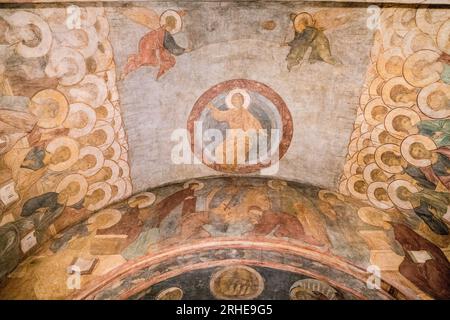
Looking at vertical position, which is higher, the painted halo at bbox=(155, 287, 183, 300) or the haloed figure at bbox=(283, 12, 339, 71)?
the haloed figure at bbox=(283, 12, 339, 71)

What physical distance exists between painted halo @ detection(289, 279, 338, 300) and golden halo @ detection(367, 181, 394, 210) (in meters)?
2.24

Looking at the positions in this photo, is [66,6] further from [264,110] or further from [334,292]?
[334,292]

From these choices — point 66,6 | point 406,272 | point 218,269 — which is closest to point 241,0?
point 66,6

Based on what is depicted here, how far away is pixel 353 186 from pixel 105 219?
19.4 ft

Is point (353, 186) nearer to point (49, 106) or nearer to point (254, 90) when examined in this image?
point (254, 90)

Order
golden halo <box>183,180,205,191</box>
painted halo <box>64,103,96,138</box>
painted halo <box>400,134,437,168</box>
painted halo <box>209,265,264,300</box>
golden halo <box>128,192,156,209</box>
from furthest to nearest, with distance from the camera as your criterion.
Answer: golden halo <box>183,180,205,191</box> < golden halo <box>128,192,156,209</box> < painted halo <box>209,265,264,300</box> < painted halo <box>400,134,437,168</box> < painted halo <box>64,103,96,138</box>

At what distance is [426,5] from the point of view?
6.03m

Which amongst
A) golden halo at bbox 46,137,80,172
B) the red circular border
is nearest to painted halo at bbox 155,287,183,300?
the red circular border

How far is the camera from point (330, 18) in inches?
258

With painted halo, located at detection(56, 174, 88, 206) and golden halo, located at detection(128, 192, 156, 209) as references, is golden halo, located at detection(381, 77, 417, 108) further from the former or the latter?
painted halo, located at detection(56, 174, 88, 206)

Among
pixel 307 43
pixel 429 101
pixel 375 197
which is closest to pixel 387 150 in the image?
pixel 375 197

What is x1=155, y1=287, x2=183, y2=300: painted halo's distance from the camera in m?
7.80

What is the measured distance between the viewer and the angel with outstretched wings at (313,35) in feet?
21.5
